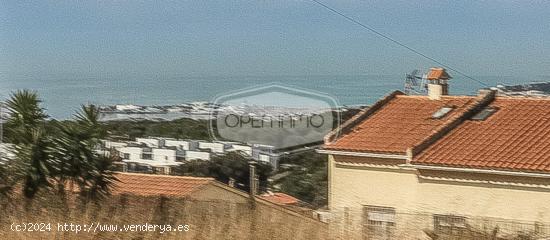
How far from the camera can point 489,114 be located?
12633 mm

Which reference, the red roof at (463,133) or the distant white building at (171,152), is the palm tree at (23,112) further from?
the red roof at (463,133)

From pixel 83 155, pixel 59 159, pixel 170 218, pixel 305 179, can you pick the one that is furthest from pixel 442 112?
pixel 170 218

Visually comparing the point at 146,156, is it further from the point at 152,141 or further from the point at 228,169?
the point at 228,169

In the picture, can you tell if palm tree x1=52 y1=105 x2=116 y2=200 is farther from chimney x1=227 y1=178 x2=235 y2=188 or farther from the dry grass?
chimney x1=227 y1=178 x2=235 y2=188

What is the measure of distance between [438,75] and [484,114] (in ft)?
3.19

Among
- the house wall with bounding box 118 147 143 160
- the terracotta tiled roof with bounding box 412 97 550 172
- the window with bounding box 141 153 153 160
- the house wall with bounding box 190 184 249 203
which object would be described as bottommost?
the terracotta tiled roof with bounding box 412 97 550 172

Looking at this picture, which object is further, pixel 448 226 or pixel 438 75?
pixel 438 75

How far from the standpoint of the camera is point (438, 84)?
42.6 feet

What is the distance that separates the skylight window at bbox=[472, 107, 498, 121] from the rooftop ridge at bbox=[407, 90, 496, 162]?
0.07 m

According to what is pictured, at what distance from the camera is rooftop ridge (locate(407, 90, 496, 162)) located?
11211 mm

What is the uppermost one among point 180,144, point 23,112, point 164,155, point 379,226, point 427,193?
point 23,112

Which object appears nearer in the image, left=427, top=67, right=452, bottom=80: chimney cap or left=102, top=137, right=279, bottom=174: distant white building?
left=102, top=137, right=279, bottom=174: distant white building

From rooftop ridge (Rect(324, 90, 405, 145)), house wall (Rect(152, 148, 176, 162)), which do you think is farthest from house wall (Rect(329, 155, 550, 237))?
house wall (Rect(152, 148, 176, 162))

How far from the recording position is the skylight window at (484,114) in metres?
12.5
